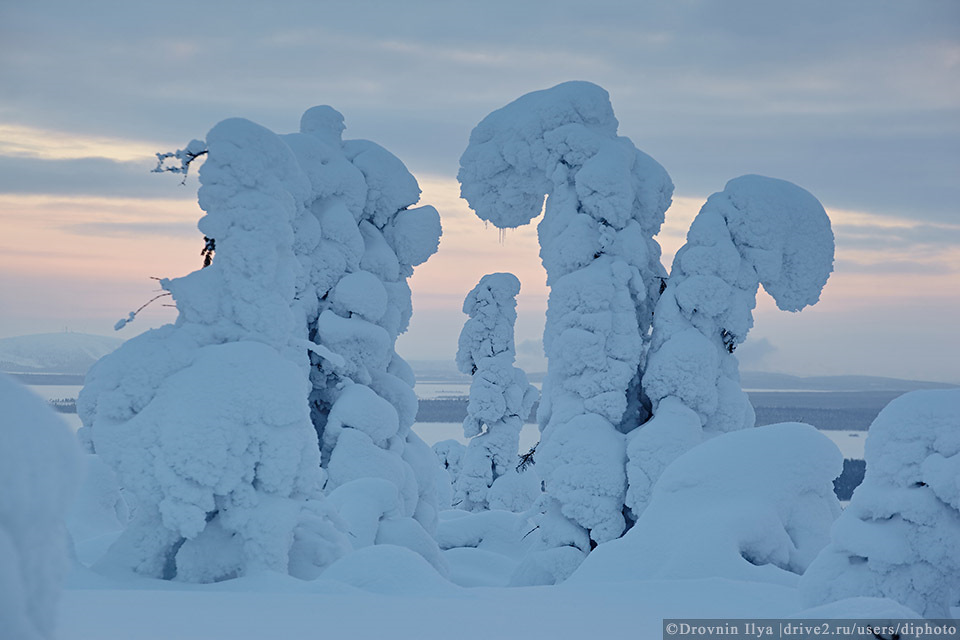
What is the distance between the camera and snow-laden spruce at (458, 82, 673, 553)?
17.9 meters

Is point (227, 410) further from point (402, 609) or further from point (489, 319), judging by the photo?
point (489, 319)

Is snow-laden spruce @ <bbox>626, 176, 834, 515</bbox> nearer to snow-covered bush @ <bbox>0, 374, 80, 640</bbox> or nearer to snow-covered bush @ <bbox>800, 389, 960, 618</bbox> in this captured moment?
snow-covered bush @ <bbox>800, 389, 960, 618</bbox>

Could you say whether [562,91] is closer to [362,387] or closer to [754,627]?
[362,387]

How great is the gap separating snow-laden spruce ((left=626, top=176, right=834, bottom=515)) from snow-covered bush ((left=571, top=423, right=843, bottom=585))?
5.30 metres

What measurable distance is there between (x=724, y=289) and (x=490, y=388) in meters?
12.3

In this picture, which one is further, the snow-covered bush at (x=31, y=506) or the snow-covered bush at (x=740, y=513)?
the snow-covered bush at (x=740, y=513)

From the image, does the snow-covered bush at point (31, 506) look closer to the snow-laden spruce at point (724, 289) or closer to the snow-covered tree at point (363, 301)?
the snow-laden spruce at point (724, 289)

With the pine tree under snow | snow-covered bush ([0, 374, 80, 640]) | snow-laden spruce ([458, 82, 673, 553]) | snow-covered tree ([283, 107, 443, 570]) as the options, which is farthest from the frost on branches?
snow-covered bush ([0, 374, 80, 640])

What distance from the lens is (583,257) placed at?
18344 mm

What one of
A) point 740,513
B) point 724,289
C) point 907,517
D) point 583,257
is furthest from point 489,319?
point 907,517

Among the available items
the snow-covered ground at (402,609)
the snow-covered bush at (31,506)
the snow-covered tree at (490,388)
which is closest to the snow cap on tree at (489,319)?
the snow-covered tree at (490,388)

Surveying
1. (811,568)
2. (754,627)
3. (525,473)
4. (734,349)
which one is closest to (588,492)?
(734,349)

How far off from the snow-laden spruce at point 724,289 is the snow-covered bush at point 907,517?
924 cm

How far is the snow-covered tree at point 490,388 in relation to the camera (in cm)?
2864
